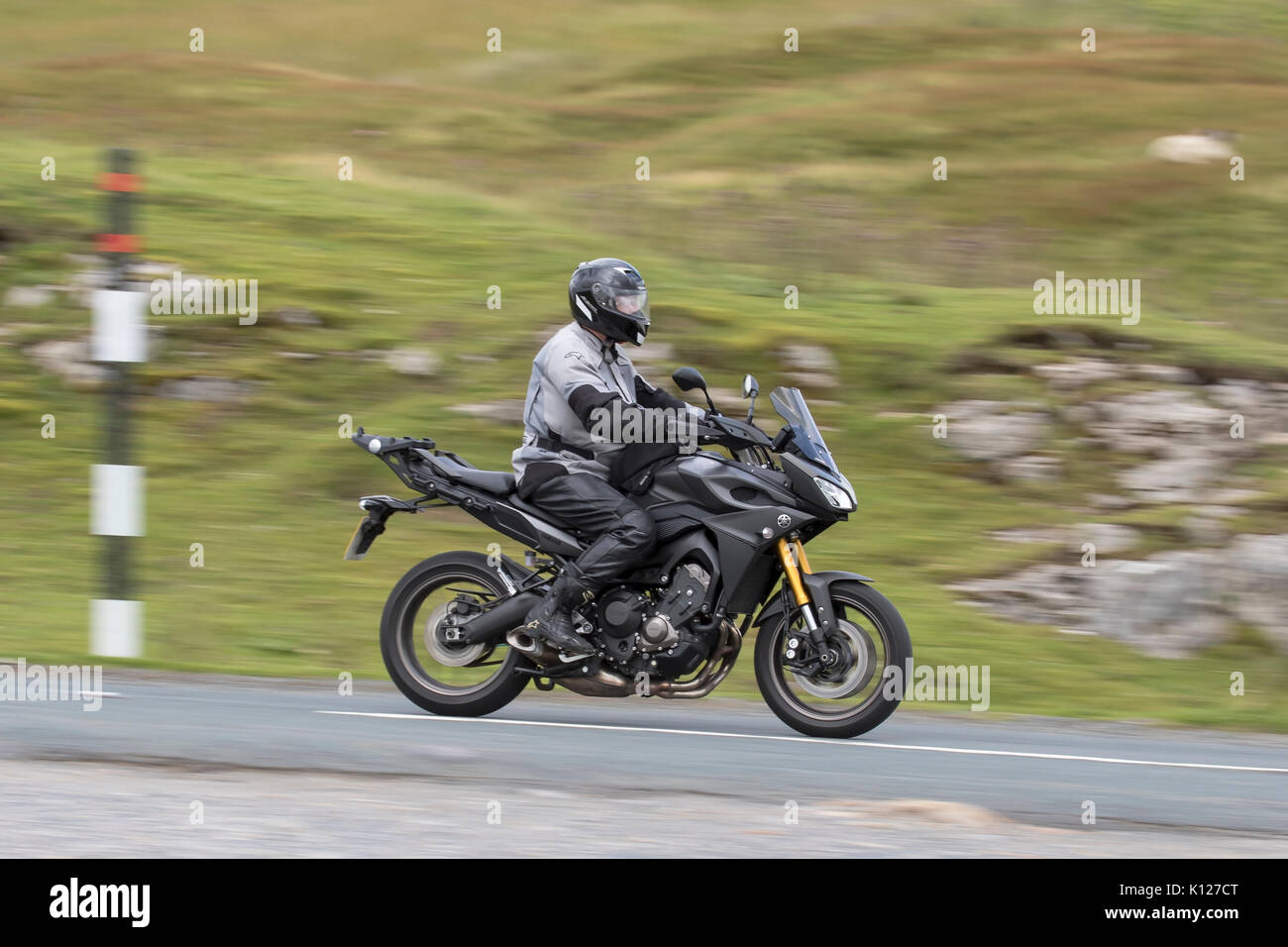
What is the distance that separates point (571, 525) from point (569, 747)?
1145 mm

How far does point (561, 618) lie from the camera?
8.12 metres

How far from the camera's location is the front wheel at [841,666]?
776 centimetres

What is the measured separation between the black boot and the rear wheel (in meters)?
0.32

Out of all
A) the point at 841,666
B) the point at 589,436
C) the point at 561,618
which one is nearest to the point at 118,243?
the point at 589,436

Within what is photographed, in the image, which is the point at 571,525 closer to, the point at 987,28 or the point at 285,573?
the point at 285,573

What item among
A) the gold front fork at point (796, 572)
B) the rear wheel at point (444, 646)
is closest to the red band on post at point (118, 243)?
the rear wheel at point (444, 646)

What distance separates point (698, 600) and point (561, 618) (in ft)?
2.18

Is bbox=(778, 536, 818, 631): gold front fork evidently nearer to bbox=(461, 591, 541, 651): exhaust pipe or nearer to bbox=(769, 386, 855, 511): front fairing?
bbox=(769, 386, 855, 511): front fairing

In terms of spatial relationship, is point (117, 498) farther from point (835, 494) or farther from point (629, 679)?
point (835, 494)

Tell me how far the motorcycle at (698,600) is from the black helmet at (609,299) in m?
0.61

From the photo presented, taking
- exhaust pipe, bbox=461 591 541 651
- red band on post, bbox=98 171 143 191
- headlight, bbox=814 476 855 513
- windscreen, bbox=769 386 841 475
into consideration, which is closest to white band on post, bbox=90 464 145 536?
red band on post, bbox=98 171 143 191

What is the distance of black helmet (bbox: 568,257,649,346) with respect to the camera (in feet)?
26.9

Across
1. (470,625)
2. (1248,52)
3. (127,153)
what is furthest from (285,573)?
A: (1248,52)

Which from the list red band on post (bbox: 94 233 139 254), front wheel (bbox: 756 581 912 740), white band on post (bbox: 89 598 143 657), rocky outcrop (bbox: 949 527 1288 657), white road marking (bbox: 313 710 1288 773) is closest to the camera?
front wheel (bbox: 756 581 912 740)
